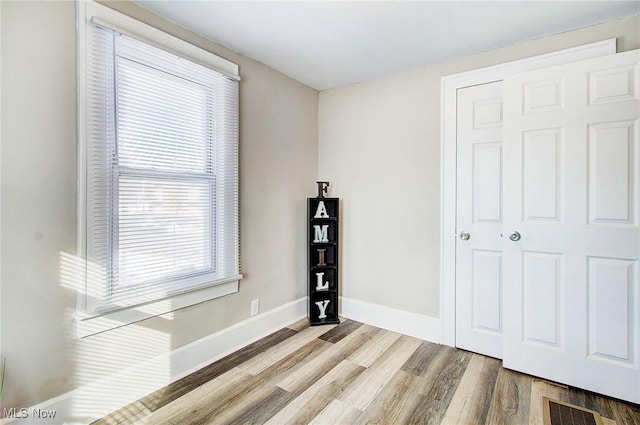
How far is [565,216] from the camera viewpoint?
200 centimetres

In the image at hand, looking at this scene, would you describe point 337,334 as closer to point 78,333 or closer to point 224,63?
point 78,333

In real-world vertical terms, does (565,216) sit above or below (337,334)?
above

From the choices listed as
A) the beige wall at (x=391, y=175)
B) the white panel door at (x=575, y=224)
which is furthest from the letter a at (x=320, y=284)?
the white panel door at (x=575, y=224)

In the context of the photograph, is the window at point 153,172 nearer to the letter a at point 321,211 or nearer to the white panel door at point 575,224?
the letter a at point 321,211

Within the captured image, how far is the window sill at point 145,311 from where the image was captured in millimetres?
1634

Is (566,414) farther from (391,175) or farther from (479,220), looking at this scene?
(391,175)

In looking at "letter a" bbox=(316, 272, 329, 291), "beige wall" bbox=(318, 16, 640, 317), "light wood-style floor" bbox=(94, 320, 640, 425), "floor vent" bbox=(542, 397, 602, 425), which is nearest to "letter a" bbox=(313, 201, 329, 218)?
"beige wall" bbox=(318, 16, 640, 317)

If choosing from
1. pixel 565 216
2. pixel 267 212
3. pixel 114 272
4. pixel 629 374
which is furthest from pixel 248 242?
pixel 629 374

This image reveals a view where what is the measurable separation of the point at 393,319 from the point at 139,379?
206cm

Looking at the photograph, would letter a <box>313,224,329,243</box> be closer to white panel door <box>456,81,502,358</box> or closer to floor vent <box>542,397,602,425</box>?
white panel door <box>456,81,502,358</box>

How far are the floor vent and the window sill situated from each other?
7.14 ft

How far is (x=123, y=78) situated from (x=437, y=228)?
8.19ft

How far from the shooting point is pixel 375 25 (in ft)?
6.71

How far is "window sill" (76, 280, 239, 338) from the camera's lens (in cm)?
163
